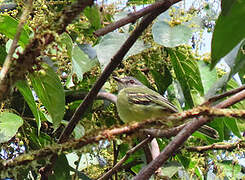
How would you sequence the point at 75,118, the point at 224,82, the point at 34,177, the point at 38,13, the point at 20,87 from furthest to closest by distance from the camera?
the point at 34,177
the point at 38,13
the point at 20,87
the point at 75,118
the point at 224,82

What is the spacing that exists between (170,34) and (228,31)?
106 centimetres

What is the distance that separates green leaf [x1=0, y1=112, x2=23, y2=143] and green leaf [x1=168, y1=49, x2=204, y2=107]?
1.00m

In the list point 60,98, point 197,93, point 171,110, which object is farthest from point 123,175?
point 60,98

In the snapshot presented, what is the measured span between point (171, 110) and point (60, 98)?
98 centimetres

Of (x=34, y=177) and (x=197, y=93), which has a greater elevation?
(x=197, y=93)

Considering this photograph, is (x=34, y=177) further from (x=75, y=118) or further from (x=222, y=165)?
(x=222, y=165)

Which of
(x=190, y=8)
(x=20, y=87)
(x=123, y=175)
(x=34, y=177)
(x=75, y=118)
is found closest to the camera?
(x=75, y=118)

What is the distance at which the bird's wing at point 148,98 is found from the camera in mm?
2676

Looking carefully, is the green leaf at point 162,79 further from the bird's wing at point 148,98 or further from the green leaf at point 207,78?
the green leaf at point 207,78

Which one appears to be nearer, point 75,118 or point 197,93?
point 75,118

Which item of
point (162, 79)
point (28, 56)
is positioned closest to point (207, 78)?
point (162, 79)

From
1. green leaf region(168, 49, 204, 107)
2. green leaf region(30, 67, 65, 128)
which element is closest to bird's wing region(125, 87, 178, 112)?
green leaf region(168, 49, 204, 107)

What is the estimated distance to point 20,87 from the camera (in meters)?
1.89

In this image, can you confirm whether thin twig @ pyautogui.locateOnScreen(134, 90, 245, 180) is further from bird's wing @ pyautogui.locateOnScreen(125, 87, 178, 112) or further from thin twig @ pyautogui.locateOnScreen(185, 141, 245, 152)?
bird's wing @ pyautogui.locateOnScreen(125, 87, 178, 112)
